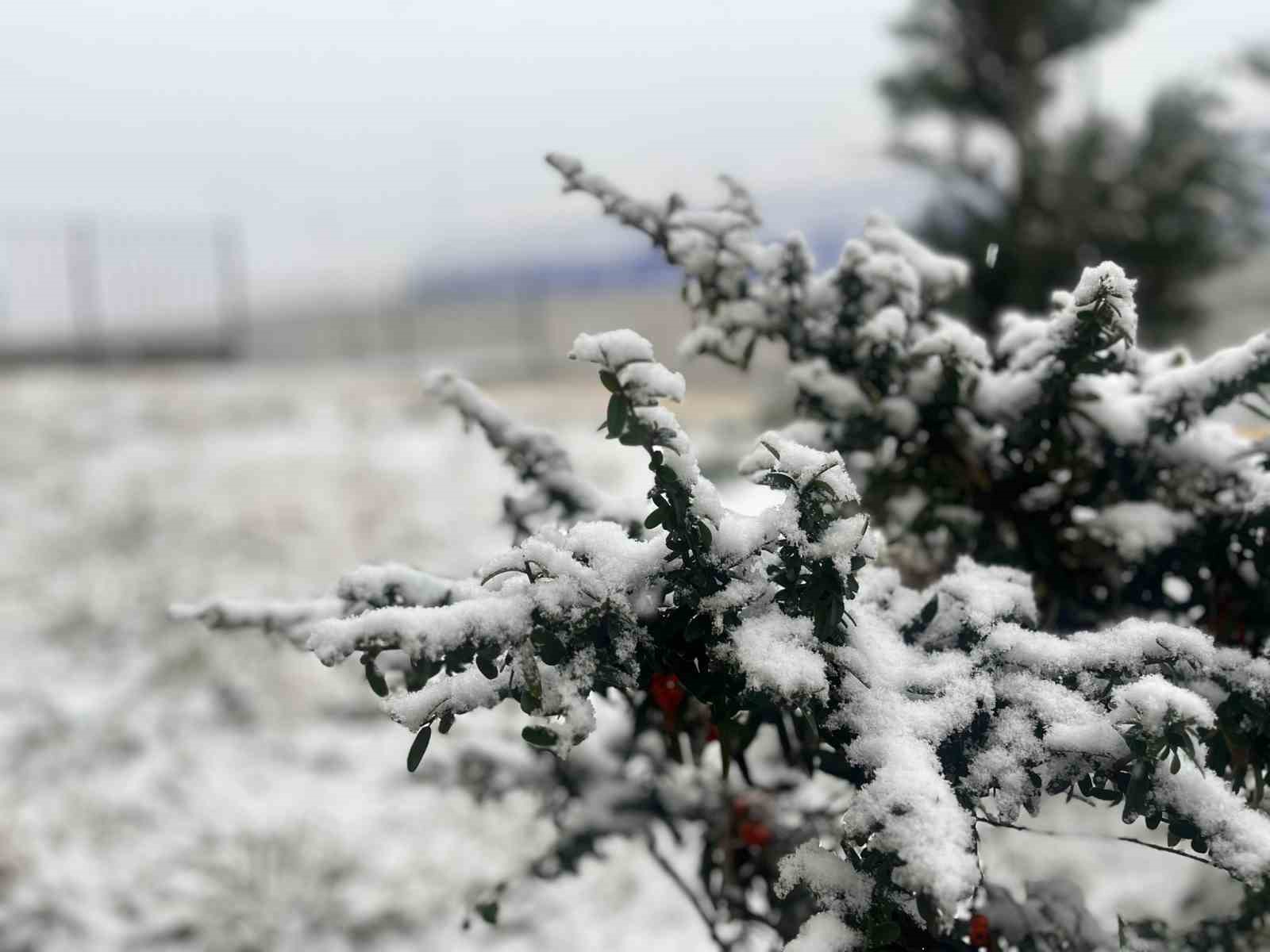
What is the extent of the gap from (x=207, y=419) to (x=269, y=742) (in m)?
4.39

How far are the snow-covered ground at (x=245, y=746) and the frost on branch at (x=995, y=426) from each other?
1.05m

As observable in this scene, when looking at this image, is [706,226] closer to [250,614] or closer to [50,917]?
[250,614]

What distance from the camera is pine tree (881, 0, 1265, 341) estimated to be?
308 inches

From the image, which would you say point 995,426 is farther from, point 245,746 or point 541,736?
point 245,746

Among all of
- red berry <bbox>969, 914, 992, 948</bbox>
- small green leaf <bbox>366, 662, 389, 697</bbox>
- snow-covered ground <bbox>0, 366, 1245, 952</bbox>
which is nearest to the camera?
small green leaf <bbox>366, 662, 389, 697</bbox>

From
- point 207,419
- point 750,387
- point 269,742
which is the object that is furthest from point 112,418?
point 750,387

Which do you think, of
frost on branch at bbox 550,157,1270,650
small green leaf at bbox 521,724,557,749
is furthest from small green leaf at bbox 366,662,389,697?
frost on branch at bbox 550,157,1270,650

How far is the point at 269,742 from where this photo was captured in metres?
4.79

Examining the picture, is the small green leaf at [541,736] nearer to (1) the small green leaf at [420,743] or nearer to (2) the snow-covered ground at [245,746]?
(1) the small green leaf at [420,743]

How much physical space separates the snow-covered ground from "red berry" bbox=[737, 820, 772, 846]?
54 cm

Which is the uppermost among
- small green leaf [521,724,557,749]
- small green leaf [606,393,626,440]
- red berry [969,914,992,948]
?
small green leaf [606,393,626,440]

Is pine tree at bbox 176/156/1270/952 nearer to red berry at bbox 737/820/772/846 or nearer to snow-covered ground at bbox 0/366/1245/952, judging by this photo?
red berry at bbox 737/820/772/846

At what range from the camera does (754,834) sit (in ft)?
5.49

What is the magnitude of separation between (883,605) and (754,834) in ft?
2.12
